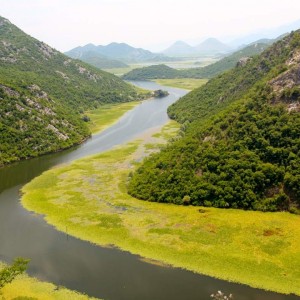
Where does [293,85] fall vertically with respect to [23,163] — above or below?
above

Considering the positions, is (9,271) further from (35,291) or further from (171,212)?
(171,212)

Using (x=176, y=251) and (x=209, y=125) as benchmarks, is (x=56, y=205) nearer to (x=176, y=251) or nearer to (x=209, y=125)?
(x=176, y=251)

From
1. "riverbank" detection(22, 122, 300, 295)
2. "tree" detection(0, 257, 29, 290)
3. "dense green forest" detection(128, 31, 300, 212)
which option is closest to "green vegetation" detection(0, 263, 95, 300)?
"tree" detection(0, 257, 29, 290)

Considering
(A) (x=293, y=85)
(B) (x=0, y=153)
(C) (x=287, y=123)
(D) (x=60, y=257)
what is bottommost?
(D) (x=60, y=257)

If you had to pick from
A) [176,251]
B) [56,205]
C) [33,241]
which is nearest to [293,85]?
[176,251]

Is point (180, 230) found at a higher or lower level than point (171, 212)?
lower

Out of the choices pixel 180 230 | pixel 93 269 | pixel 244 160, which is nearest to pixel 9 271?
pixel 93 269

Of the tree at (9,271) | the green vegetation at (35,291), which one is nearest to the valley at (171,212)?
the green vegetation at (35,291)

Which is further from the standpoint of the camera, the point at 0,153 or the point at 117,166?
the point at 0,153
